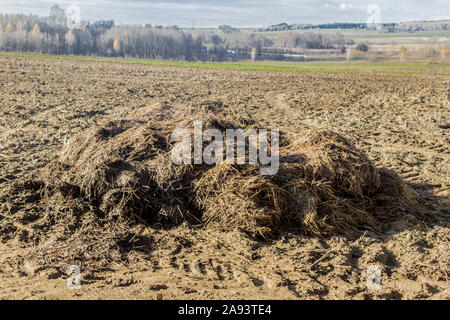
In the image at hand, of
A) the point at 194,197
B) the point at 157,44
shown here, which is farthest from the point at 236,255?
the point at 157,44

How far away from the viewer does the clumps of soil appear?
19.1 ft

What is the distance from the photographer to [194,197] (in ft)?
20.7

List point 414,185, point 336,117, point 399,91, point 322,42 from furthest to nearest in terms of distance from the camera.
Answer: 1. point 322,42
2. point 399,91
3. point 336,117
4. point 414,185

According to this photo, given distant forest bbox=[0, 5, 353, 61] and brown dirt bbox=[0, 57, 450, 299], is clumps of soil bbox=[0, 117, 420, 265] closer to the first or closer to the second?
brown dirt bbox=[0, 57, 450, 299]

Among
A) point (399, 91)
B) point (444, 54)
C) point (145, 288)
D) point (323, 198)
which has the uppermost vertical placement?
point (444, 54)

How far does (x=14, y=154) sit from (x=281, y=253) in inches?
264

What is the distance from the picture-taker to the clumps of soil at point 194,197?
582cm

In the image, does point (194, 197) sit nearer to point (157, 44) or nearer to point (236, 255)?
point (236, 255)

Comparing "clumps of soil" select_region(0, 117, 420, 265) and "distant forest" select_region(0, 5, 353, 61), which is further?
"distant forest" select_region(0, 5, 353, 61)

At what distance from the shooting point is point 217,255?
5.31 m

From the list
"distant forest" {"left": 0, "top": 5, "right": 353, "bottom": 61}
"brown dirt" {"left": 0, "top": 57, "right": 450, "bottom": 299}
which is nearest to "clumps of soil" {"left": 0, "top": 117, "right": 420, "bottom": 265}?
"brown dirt" {"left": 0, "top": 57, "right": 450, "bottom": 299}

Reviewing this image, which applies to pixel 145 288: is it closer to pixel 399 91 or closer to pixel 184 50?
pixel 399 91

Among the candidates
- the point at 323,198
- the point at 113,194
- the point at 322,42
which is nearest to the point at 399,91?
the point at 323,198

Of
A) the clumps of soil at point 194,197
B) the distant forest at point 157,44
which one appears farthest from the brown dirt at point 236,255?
the distant forest at point 157,44
